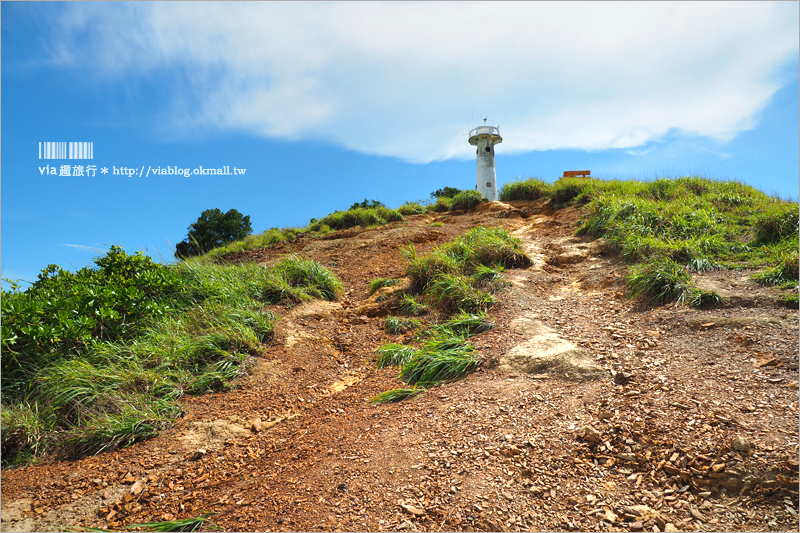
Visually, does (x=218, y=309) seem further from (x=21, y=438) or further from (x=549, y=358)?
(x=549, y=358)

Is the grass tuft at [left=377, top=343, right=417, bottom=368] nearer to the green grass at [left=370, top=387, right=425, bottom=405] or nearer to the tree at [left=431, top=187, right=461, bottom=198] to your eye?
the green grass at [left=370, top=387, right=425, bottom=405]

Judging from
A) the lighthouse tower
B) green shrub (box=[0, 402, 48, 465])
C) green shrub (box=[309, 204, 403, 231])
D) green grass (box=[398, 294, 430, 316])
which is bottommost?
green shrub (box=[0, 402, 48, 465])

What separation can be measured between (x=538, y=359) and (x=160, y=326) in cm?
430

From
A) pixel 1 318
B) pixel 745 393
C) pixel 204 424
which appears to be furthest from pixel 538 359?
pixel 1 318

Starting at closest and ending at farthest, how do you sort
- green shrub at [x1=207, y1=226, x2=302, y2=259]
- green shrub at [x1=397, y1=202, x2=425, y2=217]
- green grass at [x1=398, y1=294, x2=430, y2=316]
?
green grass at [x1=398, y1=294, x2=430, y2=316] → green shrub at [x1=207, y1=226, x2=302, y2=259] → green shrub at [x1=397, y1=202, x2=425, y2=217]

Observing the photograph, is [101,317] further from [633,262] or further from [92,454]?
[633,262]

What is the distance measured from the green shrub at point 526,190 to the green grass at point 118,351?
757 centimetres

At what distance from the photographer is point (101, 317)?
508 centimetres

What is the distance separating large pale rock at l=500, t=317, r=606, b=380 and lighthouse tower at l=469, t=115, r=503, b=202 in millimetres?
18474

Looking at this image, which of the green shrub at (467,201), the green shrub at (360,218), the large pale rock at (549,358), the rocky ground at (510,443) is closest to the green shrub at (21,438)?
the rocky ground at (510,443)

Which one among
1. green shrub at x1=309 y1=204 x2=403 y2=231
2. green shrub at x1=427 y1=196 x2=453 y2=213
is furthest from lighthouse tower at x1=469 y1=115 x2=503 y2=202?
green shrub at x1=309 y1=204 x2=403 y2=231

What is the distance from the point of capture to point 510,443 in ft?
9.98

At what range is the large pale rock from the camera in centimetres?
375

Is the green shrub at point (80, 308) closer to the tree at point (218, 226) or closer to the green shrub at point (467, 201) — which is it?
the green shrub at point (467, 201)
